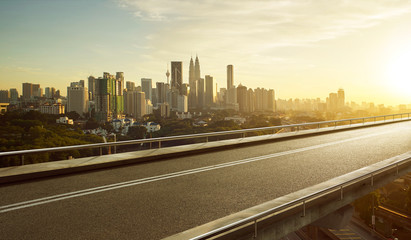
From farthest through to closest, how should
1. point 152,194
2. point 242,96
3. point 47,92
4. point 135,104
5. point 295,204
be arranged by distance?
1. point 242,96
2. point 47,92
3. point 135,104
4. point 152,194
5. point 295,204

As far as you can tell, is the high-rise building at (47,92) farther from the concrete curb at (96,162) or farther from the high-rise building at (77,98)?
the concrete curb at (96,162)

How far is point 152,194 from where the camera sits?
20.5ft

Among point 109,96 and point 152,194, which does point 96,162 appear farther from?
point 109,96

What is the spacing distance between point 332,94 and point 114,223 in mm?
142288

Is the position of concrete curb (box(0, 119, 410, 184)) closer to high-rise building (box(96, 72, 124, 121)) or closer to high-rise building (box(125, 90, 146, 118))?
high-rise building (box(96, 72, 124, 121))

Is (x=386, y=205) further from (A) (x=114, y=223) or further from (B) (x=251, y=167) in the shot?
(A) (x=114, y=223)

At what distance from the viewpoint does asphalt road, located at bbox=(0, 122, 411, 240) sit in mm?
4590

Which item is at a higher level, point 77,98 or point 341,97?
point 341,97

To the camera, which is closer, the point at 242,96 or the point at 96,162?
the point at 96,162

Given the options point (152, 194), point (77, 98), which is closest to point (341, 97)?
point (77, 98)

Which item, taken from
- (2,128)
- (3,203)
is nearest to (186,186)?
(3,203)

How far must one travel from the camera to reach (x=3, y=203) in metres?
5.57

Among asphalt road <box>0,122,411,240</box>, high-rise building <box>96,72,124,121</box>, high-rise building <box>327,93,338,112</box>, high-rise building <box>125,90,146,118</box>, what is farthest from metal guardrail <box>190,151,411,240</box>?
high-rise building <box>327,93,338,112</box>

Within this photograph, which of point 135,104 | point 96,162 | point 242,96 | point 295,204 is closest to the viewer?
point 295,204
